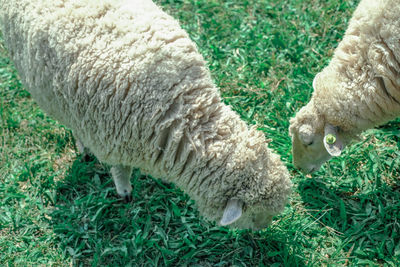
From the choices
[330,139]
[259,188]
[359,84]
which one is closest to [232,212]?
[259,188]

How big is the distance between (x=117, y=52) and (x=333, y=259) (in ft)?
7.73

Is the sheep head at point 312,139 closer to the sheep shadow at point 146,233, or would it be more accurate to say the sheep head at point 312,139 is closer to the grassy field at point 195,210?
the grassy field at point 195,210

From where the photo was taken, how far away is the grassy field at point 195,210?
3.32m

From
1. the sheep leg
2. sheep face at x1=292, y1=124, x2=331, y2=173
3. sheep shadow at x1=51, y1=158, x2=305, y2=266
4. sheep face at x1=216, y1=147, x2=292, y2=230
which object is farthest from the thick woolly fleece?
sheep face at x1=292, y1=124, x2=331, y2=173

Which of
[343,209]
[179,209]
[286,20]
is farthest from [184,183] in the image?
[286,20]

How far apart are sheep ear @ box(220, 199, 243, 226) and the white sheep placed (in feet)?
3.28

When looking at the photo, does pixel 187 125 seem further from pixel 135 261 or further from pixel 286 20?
pixel 286 20

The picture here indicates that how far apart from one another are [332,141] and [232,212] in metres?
1.12

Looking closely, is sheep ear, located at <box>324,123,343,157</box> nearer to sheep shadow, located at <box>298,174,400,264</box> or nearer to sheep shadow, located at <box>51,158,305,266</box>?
sheep shadow, located at <box>298,174,400,264</box>

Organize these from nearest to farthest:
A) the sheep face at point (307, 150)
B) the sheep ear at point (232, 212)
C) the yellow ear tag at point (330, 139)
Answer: the sheep ear at point (232, 212), the yellow ear tag at point (330, 139), the sheep face at point (307, 150)

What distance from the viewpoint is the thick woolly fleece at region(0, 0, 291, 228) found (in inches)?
108

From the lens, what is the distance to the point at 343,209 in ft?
11.4

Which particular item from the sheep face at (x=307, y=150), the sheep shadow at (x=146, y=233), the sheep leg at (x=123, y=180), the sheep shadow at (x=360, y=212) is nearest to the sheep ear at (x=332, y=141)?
the sheep face at (x=307, y=150)

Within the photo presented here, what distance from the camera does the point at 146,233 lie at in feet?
11.4
